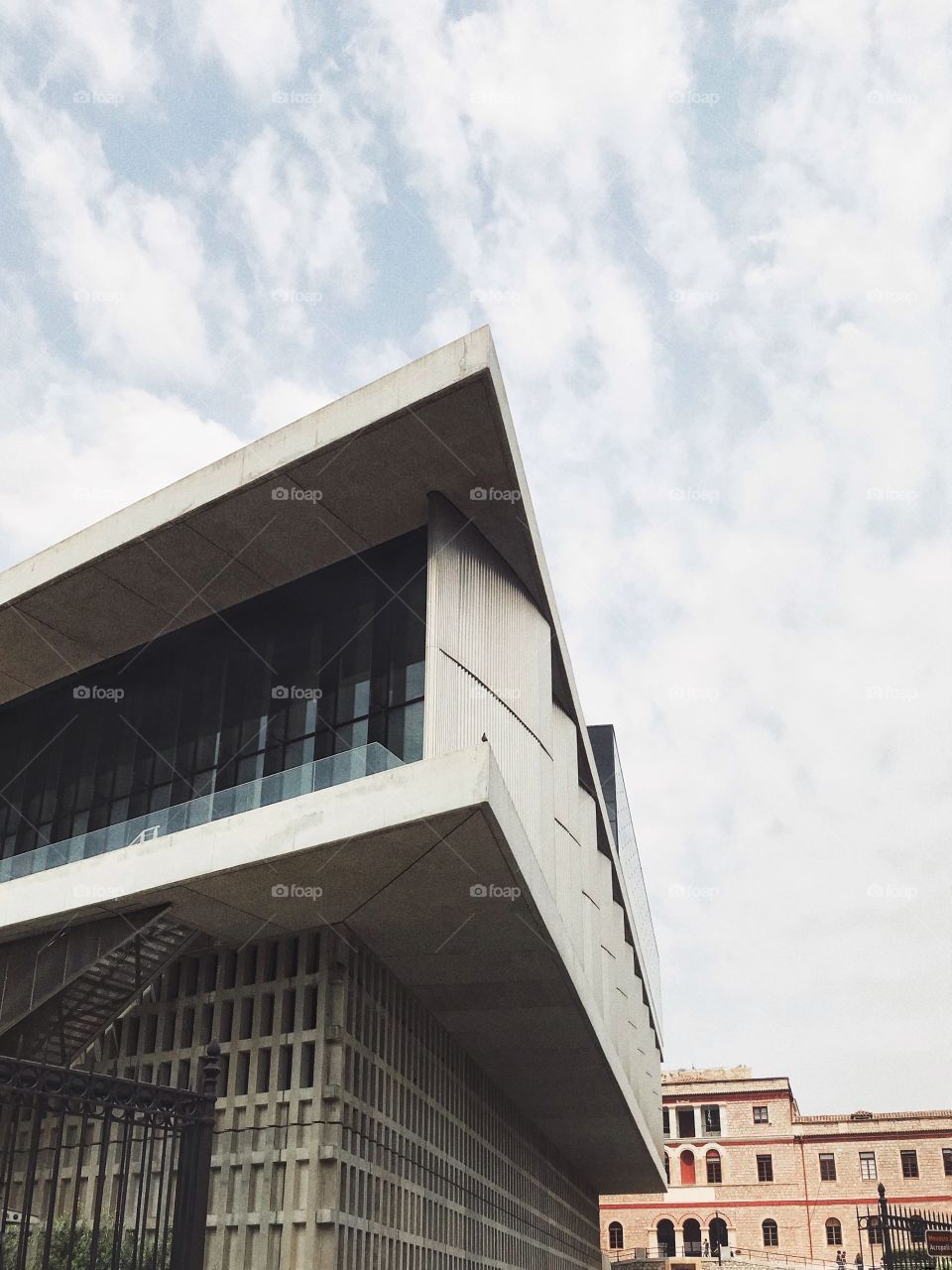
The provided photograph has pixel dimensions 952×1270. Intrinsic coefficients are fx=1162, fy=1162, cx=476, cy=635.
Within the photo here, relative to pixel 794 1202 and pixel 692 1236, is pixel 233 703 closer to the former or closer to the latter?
pixel 794 1202

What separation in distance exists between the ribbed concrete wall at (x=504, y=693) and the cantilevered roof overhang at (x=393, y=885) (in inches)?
78.6

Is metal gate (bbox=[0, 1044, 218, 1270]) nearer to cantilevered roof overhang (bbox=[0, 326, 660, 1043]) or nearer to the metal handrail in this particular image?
cantilevered roof overhang (bbox=[0, 326, 660, 1043])

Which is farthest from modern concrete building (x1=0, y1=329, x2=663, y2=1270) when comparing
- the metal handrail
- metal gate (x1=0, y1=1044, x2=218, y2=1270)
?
the metal handrail

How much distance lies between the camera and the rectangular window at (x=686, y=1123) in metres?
66.9

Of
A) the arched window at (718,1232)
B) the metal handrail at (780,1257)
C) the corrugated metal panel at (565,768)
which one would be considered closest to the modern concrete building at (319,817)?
the corrugated metal panel at (565,768)

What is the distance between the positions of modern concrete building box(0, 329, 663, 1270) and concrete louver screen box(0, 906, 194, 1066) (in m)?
0.04

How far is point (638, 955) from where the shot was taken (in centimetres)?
3600

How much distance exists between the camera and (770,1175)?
64250 millimetres

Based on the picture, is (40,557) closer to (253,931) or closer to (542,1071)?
(253,931)

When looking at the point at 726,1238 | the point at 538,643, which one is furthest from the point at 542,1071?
the point at 726,1238

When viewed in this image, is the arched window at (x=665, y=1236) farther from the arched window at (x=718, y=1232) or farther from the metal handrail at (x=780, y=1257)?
the metal handrail at (x=780, y=1257)

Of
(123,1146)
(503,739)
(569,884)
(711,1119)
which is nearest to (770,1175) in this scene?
(711,1119)

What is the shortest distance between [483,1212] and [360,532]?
12.3 meters

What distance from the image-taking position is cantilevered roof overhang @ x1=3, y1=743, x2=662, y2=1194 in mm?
12727
